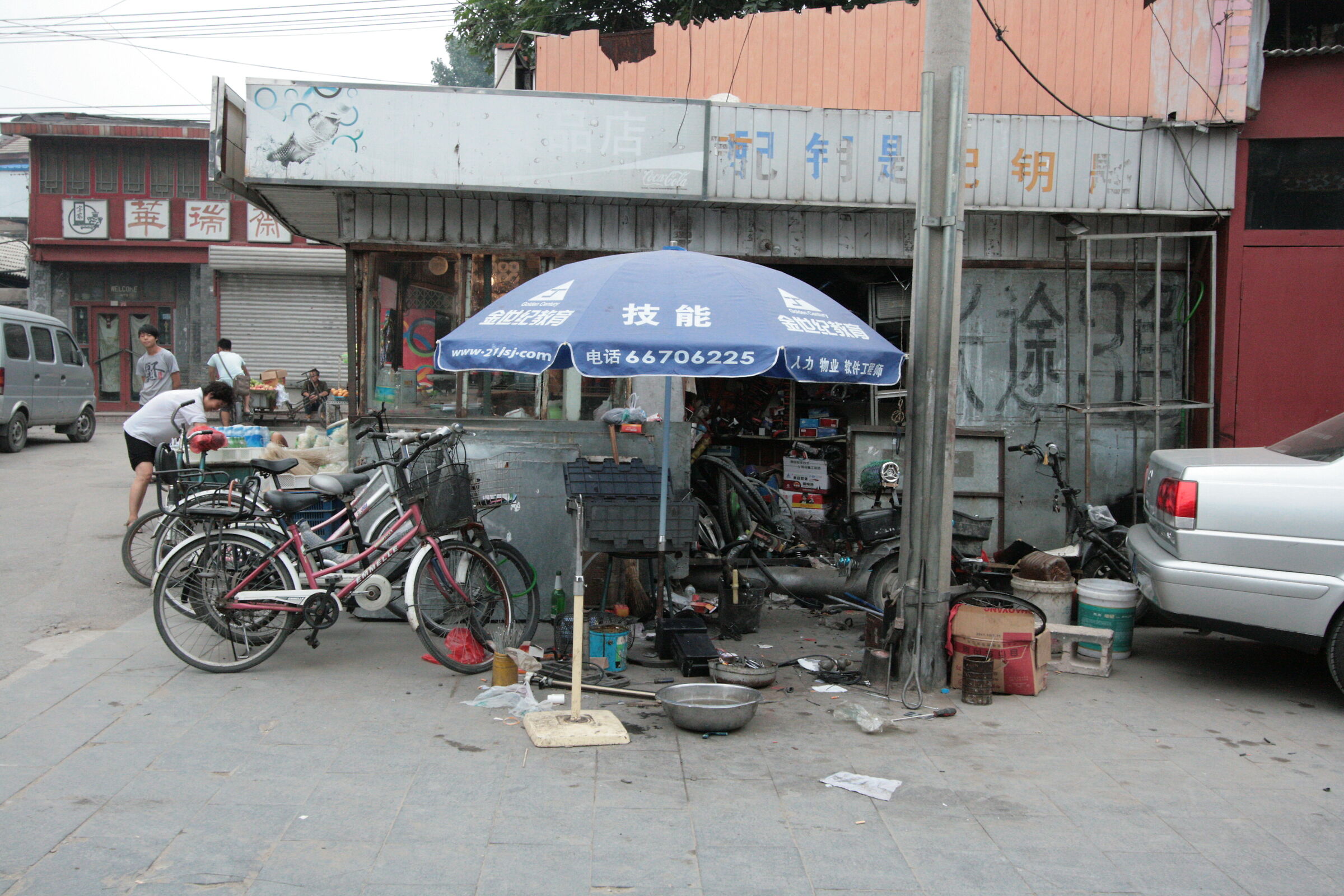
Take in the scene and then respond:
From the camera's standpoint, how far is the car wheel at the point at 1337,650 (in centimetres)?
526

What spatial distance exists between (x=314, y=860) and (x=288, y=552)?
2.59 meters

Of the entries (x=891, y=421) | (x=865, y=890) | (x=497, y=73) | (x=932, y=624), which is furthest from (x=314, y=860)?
(x=497, y=73)

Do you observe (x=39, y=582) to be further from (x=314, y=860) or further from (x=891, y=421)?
(x=891, y=421)

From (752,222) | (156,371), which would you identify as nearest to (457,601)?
(752,222)

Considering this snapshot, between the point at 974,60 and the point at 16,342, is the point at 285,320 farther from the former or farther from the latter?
the point at 974,60

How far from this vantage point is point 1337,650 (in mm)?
5270

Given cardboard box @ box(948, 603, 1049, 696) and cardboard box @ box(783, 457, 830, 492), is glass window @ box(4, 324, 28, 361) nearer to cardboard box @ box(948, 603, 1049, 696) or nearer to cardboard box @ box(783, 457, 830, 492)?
cardboard box @ box(783, 457, 830, 492)

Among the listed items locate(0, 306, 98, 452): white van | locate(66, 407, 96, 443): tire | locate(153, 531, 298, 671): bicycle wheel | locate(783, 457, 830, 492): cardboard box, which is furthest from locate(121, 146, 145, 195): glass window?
locate(153, 531, 298, 671): bicycle wheel

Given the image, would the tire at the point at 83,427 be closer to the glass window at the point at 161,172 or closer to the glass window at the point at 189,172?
the glass window at the point at 189,172

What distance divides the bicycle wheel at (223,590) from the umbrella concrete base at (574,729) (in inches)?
67.6

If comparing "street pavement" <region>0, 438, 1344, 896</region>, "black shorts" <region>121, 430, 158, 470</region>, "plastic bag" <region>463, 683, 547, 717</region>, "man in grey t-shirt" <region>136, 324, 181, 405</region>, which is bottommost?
"street pavement" <region>0, 438, 1344, 896</region>

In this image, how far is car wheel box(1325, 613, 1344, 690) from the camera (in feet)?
17.3

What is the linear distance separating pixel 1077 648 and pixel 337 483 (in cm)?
469

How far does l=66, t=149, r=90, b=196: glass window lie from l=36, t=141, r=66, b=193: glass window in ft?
0.34
